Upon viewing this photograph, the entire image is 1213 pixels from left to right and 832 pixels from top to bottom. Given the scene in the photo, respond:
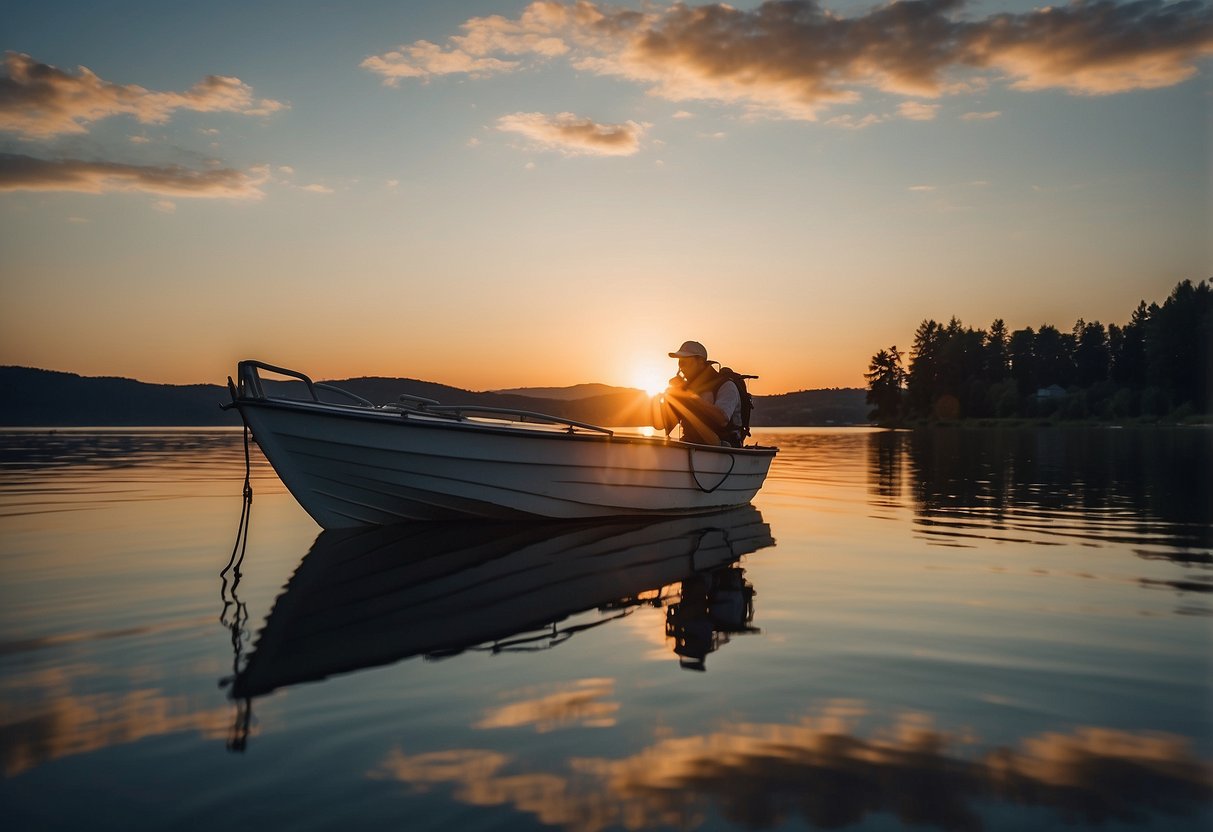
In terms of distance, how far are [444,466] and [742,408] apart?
619 centimetres

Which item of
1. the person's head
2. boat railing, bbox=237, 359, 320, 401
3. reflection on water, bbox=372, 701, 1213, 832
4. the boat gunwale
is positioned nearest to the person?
the person's head

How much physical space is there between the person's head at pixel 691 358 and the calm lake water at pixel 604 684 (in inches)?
169

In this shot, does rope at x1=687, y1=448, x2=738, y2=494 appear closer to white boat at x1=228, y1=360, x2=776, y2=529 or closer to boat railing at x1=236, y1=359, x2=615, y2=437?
white boat at x1=228, y1=360, x2=776, y2=529

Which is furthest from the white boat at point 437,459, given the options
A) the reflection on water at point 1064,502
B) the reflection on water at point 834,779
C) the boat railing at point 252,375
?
the reflection on water at point 834,779

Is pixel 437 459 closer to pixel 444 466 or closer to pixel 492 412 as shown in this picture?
pixel 444 466

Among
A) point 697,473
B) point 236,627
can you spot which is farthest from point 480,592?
point 697,473

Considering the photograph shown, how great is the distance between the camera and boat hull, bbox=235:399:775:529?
10677 millimetres

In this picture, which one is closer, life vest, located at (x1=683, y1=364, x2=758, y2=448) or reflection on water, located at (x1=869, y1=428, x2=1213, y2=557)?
reflection on water, located at (x1=869, y1=428, x2=1213, y2=557)

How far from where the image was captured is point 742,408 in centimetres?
1531

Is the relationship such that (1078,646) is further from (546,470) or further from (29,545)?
(29,545)

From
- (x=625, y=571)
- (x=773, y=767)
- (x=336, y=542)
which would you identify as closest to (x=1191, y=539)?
(x=625, y=571)

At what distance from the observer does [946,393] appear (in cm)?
12900

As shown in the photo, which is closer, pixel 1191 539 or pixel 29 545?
pixel 29 545

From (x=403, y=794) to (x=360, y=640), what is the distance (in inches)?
105
